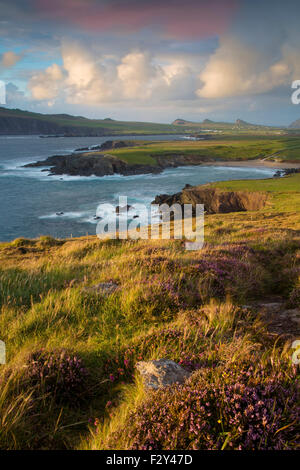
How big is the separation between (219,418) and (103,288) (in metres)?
3.66

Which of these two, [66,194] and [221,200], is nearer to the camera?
[221,200]

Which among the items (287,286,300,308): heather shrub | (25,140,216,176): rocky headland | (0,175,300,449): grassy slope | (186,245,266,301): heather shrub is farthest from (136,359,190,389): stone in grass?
(25,140,216,176): rocky headland

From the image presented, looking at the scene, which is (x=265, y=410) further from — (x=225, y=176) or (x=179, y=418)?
(x=225, y=176)

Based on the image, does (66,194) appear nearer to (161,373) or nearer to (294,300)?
(294,300)

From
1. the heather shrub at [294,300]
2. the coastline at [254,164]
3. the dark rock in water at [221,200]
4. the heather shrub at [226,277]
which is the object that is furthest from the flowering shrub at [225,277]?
the coastline at [254,164]

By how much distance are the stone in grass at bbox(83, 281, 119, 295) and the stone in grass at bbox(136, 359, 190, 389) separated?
2.22 meters

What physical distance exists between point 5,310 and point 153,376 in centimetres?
285

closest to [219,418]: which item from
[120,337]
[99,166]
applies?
[120,337]

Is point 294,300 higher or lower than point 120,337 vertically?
lower

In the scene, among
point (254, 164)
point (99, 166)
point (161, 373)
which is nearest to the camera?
point (161, 373)

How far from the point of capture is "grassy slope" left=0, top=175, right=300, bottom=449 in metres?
2.56

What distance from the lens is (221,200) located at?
45.6 m

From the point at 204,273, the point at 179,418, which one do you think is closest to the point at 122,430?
the point at 179,418

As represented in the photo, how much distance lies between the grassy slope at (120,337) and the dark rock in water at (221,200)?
35.4 m
